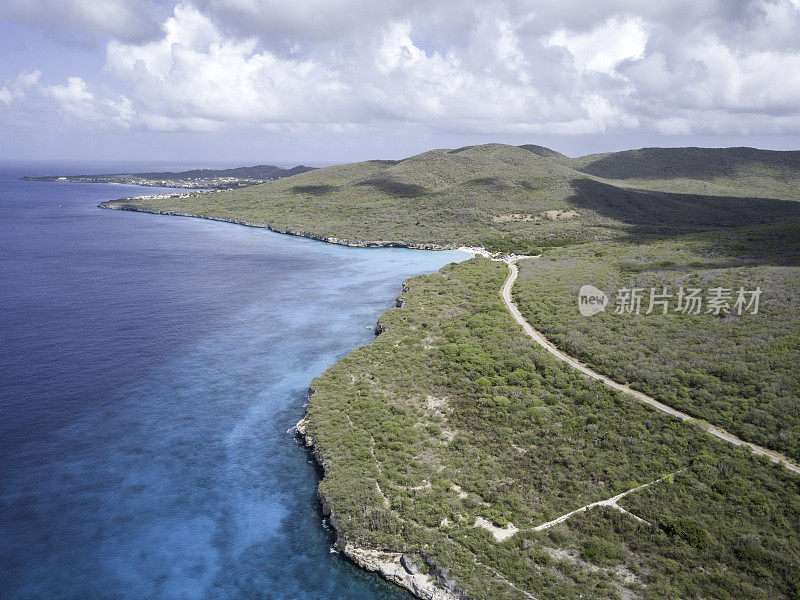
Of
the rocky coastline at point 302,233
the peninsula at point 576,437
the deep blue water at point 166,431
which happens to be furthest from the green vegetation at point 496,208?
the deep blue water at point 166,431

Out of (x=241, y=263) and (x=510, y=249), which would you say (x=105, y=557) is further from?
(x=510, y=249)

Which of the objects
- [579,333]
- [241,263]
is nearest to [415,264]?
[241,263]

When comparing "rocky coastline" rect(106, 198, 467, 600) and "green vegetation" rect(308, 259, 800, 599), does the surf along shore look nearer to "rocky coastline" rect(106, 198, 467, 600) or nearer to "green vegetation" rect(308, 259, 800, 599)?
"rocky coastline" rect(106, 198, 467, 600)

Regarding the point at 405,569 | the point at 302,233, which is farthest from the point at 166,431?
the point at 302,233

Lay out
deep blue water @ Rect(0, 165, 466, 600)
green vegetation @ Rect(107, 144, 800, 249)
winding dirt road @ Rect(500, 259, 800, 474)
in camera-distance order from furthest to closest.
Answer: green vegetation @ Rect(107, 144, 800, 249) < winding dirt road @ Rect(500, 259, 800, 474) < deep blue water @ Rect(0, 165, 466, 600)

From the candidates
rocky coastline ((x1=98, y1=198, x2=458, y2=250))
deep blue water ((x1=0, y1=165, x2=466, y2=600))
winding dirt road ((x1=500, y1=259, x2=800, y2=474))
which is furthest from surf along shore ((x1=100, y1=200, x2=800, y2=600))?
rocky coastline ((x1=98, y1=198, x2=458, y2=250))

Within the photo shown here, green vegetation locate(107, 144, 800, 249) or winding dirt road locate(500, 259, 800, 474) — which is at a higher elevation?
green vegetation locate(107, 144, 800, 249)

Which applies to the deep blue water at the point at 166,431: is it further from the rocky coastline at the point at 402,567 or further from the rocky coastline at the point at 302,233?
the rocky coastline at the point at 302,233
